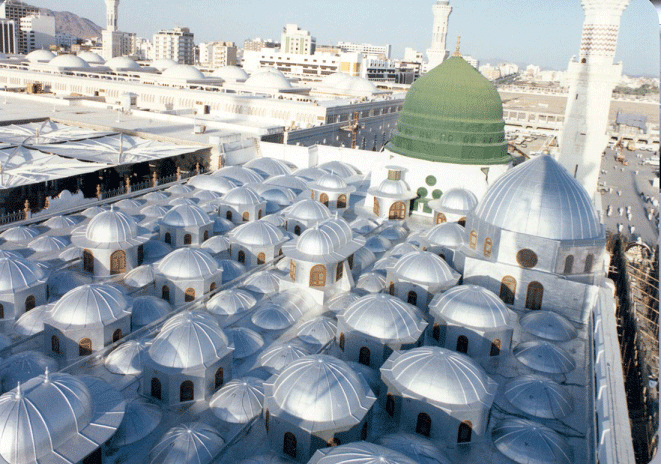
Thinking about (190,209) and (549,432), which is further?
(190,209)

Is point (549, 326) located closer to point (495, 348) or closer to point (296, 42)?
point (495, 348)

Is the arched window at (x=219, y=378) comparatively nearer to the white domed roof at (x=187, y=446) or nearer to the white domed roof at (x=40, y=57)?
the white domed roof at (x=187, y=446)

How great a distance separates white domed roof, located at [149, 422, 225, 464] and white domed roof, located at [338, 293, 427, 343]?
4.73 metres

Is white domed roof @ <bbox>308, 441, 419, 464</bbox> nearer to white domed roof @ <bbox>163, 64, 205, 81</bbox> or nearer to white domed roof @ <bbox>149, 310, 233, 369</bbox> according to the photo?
white domed roof @ <bbox>149, 310, 233, 369</bbox>

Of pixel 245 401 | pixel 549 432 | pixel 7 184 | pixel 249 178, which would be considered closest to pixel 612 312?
pixel 549 432

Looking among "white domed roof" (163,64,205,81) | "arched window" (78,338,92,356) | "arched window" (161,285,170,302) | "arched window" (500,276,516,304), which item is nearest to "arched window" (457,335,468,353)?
"arched window" (500,276,516,304)

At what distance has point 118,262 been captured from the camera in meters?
19.1

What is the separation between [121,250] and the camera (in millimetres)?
18938

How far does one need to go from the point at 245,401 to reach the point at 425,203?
52.1 feet

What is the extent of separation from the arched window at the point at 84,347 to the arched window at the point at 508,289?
38.1ft

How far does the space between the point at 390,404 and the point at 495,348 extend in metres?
3.85

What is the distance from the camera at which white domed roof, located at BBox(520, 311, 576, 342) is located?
16062mm

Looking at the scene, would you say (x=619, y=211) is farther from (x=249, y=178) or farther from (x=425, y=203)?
(x=249, y=178)

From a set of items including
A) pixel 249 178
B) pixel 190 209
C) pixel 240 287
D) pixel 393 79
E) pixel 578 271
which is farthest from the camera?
pixel 393 79
